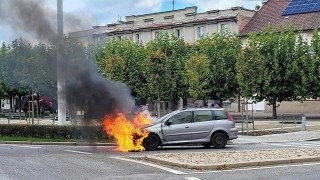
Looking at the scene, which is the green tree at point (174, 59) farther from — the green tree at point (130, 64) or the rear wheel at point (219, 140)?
the rear wheel at point (219, 140)

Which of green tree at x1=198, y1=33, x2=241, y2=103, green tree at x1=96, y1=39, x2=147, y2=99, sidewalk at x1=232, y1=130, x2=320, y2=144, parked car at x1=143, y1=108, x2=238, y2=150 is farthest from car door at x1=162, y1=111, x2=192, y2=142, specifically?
green tree at x1=96, y1=39, x2=147, y2=99

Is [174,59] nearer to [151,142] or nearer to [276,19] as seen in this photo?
[276,19]

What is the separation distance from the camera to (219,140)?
20.9 metres

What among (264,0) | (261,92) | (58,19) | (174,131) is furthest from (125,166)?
(264,0)

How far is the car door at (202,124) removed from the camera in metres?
20.6

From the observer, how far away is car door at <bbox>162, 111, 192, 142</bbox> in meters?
20.3

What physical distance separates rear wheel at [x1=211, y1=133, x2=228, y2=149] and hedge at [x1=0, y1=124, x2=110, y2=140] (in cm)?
465

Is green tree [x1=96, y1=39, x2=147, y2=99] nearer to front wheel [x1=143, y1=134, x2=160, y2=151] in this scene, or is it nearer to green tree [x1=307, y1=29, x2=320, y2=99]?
green tree [x1=307, y1=29, x2=320, y2=99]

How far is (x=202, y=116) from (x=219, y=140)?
45.9 inches

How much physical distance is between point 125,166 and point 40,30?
7830mm

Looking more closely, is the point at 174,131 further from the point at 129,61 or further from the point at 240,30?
the point at 240,30

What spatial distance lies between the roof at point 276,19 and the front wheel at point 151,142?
34.0 meters

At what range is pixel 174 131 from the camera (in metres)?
20.3

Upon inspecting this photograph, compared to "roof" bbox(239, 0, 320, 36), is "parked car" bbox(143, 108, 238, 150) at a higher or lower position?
lower
